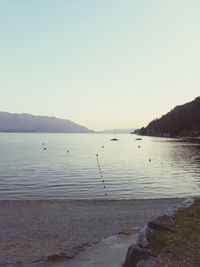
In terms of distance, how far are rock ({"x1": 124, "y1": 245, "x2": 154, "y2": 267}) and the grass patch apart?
290mm

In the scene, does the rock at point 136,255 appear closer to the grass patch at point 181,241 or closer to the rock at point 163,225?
the grass patch at point 181,241

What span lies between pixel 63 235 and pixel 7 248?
3.33 m

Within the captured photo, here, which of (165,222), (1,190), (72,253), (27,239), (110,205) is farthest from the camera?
(1,190)

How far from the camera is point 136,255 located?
425 inches

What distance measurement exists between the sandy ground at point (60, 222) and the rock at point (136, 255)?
4872mm

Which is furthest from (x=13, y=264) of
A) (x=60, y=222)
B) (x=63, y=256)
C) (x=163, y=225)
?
(x=60, y=222)

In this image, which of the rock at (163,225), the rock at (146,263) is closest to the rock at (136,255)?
the rock at (146,263)

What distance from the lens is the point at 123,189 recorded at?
1590 inches

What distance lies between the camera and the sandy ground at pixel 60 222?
54.6 feet

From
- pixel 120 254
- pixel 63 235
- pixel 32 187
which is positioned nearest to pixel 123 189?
pixel 32 187

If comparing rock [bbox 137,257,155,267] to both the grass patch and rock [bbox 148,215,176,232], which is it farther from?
rock [bbox 148,215,176,232]

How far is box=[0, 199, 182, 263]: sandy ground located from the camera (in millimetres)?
16656

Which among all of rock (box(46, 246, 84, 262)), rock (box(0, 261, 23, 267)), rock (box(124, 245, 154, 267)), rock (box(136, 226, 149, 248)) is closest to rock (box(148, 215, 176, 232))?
rock (box(136, 226, 149, 248))

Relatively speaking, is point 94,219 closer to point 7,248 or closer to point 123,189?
point 7,248
